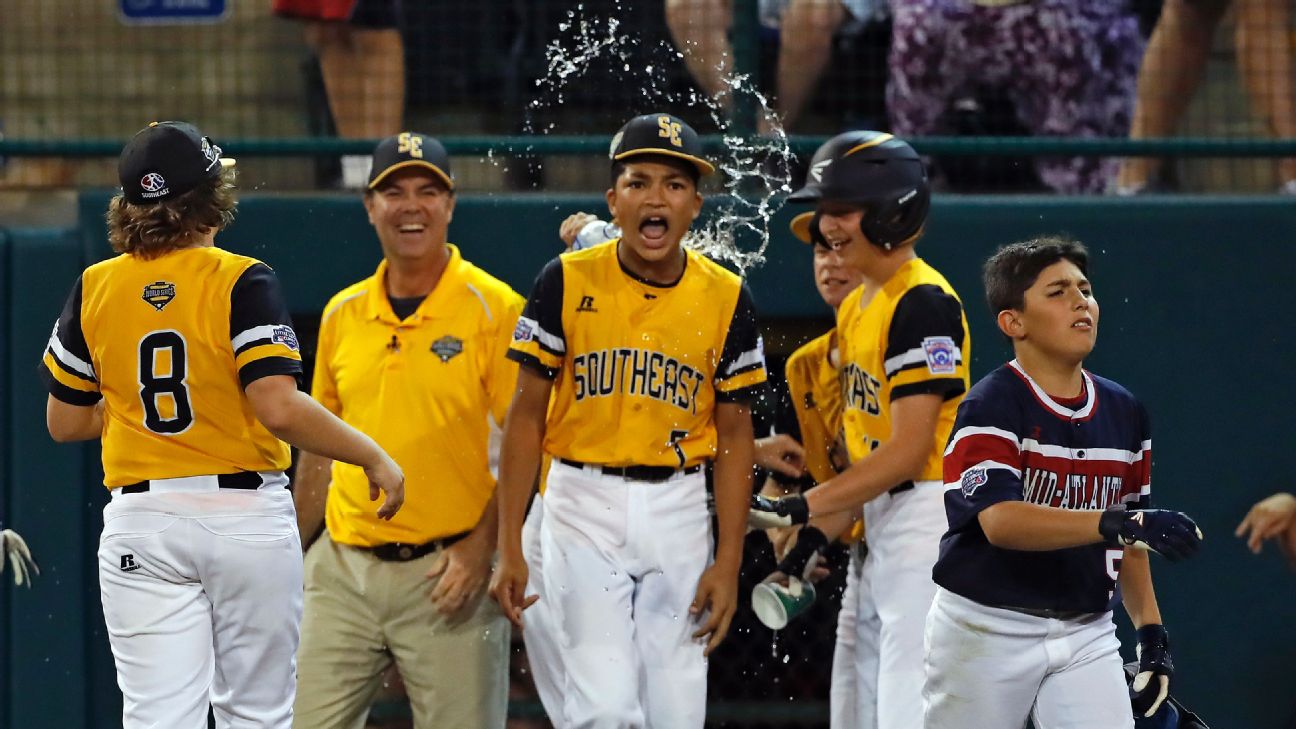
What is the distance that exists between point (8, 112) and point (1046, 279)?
14.1ft

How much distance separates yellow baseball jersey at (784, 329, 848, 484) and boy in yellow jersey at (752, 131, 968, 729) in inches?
5.3

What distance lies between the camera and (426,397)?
4.57 meters

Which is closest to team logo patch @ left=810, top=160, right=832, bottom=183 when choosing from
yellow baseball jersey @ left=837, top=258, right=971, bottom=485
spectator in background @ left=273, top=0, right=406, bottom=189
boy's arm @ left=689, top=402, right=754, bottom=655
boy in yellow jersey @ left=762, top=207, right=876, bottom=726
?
boy in yellow jersey @ left=762, top=207, right=876, bottom=726

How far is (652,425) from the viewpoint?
166 inches

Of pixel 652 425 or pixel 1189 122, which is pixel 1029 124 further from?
pixel 652 425

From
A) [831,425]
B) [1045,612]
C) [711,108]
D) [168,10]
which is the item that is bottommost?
[1045,612]

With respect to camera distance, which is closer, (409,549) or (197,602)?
(197,602)

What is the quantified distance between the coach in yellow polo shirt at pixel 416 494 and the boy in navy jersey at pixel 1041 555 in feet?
4.76

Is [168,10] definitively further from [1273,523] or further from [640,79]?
[1273,523]

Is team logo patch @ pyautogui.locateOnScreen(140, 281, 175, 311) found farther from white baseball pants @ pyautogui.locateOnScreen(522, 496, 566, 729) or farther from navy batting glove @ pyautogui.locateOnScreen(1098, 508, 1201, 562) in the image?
navy batting glove @ pyautogui.locateOnScreen(1098, 508, 1201, 562)

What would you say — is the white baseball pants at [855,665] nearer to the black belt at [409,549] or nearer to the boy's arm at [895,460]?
the boy's arm at [895,460]

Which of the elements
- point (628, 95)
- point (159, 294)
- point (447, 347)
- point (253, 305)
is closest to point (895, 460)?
point (447, 347)

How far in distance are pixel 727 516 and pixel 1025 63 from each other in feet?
8.89

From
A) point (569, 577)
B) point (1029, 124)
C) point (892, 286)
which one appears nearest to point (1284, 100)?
point (1029, 124)
